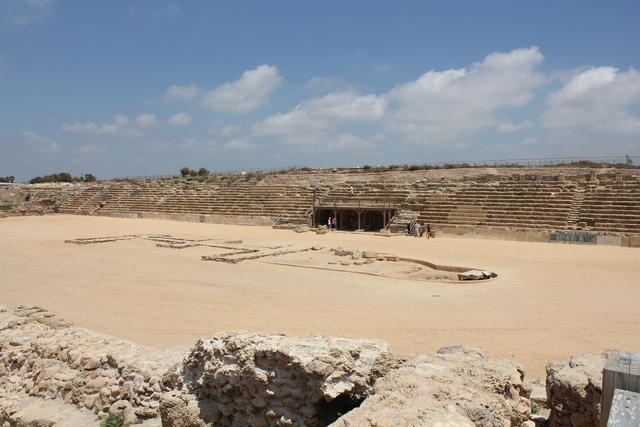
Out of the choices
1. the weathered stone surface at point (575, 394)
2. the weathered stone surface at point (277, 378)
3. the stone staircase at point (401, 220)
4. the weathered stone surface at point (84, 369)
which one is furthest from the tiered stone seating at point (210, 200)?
the weathered stone surface at point (575, 394)

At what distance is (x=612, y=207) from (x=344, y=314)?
2094 centimetres

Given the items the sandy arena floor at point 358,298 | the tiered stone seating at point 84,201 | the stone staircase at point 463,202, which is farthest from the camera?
the tiered stone seating at point 84,201

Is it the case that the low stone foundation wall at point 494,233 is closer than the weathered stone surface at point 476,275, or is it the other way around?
the weathered stone surface at point 476,275

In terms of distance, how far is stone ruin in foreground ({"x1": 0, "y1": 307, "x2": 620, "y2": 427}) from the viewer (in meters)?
3.81

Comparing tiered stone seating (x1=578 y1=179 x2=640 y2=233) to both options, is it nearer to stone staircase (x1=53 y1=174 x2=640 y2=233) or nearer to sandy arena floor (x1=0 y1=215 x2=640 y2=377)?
stone staircase (x1=53 y1=174 x2=640 y2=233)

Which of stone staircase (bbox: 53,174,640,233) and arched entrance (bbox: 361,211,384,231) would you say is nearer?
stone staircase (bbox: 53,174,640,233)

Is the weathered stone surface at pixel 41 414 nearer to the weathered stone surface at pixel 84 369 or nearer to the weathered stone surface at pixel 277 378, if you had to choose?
the weathered stone surface at pixel 84 369

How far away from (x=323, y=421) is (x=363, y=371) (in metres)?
0.64

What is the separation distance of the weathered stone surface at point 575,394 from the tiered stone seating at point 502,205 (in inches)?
894

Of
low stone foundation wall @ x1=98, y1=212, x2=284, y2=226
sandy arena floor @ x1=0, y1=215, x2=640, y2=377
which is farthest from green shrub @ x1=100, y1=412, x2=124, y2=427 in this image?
low stone foundation wall @ x1=98, y1=212, x2=284, y2=226

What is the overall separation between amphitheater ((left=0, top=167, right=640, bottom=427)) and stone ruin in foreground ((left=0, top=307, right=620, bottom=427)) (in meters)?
0.02

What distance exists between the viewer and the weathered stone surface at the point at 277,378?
14.8 ft

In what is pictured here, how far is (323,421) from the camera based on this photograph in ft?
15.0

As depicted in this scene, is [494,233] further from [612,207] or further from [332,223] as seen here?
[332,223]
